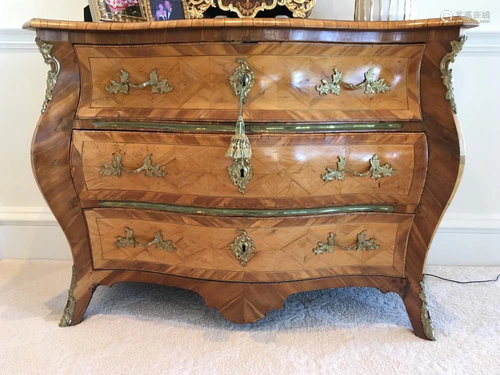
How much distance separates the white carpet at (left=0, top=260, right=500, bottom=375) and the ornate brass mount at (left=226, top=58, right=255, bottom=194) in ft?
1.50

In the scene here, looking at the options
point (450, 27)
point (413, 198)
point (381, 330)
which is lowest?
point (381, 330)

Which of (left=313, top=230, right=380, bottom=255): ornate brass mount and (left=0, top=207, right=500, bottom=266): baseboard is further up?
(left=313, top=230, right=380, bottom=255): ornate brass mount

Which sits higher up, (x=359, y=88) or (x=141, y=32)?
(x=141, y=32)

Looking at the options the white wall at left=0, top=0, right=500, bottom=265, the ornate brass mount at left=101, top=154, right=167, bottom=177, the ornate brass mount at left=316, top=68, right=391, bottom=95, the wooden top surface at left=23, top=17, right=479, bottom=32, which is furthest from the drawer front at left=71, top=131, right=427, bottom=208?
the white wall at left=0, top=0, right=500, bottom=265

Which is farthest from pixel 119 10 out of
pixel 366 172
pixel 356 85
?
pixel 366 172

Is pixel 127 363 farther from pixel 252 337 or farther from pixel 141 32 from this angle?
pixel 141 32

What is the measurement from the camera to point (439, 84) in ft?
3.05

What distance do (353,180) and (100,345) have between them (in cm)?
83

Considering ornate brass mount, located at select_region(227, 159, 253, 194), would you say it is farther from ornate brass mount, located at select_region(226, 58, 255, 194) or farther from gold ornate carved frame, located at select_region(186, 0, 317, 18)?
gold ornate carved frame, located at select_region(186, 0, 317, 18)

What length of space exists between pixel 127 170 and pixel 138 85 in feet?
0.72

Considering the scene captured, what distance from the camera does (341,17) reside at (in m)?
1.40

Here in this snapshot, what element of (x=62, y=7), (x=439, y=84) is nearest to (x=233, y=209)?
(x=439, y=84)

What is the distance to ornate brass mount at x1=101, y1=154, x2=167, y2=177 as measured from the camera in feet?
3.22

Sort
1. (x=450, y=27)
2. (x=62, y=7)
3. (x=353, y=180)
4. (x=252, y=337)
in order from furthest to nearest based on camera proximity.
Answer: (x=62, y=7), (x=252, y=337), (x=353, y=180), (x=450, y=27)
